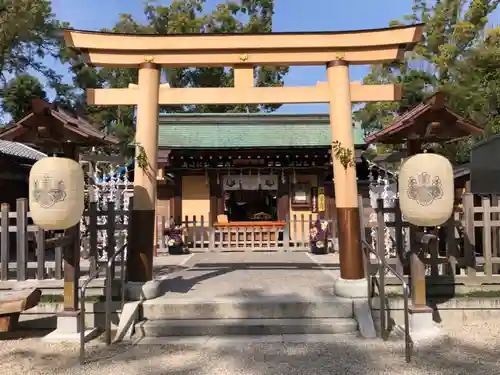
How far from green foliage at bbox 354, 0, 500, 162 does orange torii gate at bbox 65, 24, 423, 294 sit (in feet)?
33.2

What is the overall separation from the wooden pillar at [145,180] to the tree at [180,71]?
52.5ft

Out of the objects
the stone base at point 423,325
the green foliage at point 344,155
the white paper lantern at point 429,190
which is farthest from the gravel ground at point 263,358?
the green foliage at point 344,155

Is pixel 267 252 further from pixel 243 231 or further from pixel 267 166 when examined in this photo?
pixel 267 166

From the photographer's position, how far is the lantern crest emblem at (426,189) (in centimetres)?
478

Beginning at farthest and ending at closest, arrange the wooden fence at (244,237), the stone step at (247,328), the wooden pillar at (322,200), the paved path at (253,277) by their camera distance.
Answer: the wooden pillar at (322,200) → the wooden fence at (244,237) → the paved path at (253,277) → the stone step at (247,328)

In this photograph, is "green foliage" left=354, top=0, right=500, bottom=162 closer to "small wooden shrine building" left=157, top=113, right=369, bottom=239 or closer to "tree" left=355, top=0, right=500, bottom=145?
"tree" left=355, top=0, right=500, bottom=145

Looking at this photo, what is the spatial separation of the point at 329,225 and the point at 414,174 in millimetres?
7573

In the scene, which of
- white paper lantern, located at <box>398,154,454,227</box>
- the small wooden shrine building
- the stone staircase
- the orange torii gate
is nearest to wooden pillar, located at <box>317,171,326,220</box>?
the small wooden shrine building

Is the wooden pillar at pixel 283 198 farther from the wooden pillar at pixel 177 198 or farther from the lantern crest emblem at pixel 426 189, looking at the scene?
the lantern crest emblem at pixel 426 189

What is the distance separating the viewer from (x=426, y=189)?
15.7 ft

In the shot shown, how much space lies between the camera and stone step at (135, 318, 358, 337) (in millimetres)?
5395

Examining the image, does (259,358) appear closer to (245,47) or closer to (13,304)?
(13,304)

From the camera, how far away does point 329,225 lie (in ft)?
40.4

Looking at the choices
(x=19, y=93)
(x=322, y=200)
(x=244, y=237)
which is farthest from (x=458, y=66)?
(x=19, y=93)
